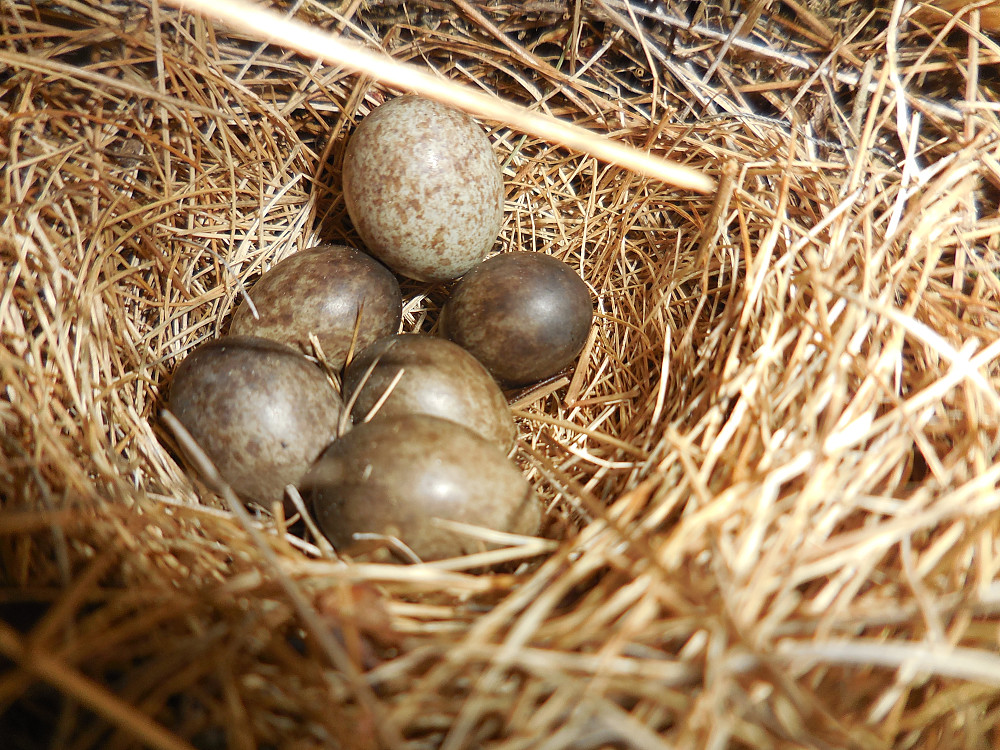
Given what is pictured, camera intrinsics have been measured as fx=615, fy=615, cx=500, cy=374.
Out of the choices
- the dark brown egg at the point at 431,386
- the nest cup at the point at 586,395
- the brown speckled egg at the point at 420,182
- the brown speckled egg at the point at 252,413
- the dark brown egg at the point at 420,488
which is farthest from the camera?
the brown speckled egg at the point at 420,182

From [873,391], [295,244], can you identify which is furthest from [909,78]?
[295,244]

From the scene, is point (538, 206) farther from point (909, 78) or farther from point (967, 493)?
point (967, 493)

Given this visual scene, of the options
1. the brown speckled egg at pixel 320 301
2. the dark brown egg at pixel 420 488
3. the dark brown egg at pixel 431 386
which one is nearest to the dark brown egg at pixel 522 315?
the dark brown egg at pixel 431 386

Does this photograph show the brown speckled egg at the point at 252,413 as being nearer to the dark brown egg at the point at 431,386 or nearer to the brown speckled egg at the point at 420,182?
the dark brown egg at the point at 431,386

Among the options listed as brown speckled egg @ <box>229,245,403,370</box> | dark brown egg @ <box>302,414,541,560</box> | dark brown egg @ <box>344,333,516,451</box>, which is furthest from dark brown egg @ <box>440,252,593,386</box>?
dark brown egg @ <box>302,414,541,560</box>

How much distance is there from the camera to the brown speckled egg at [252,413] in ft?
4.25

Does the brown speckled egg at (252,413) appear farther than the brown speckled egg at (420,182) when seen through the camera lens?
No

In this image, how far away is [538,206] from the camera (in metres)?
1.83

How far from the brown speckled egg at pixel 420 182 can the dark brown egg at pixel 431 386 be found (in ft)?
0.88

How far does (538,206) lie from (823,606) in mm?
1295

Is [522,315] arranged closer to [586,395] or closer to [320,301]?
[586,395]

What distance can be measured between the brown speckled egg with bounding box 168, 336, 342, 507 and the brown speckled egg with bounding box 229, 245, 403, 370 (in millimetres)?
151

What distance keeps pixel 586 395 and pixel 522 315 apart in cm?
34

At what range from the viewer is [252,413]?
4.25 ft
